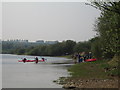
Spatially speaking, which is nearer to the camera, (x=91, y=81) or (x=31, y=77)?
(x=91, y=81)

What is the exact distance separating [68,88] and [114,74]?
8561 millimetres

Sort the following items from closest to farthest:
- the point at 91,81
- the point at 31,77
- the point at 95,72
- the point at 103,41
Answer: the point at 91,81, the point at 31,77, the point at 95,72, the point at 103,41

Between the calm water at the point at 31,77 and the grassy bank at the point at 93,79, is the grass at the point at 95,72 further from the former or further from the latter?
the calm water at the point at 31,77

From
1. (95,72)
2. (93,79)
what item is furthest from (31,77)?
(95,72)

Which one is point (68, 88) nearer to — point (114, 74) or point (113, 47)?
point (113, 47)

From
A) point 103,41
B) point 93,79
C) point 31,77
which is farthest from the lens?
point 103,41

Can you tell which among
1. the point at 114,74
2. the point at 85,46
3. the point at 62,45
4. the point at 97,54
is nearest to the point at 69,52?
the point at 62,45

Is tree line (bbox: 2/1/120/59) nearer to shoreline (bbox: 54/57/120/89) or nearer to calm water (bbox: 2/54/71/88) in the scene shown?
shoreline (bbox: 54/57/120/89)

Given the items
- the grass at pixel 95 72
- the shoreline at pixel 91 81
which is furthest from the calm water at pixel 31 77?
the grass at pixel 95 72

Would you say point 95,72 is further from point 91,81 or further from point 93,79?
point 91,81

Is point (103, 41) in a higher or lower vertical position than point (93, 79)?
higher

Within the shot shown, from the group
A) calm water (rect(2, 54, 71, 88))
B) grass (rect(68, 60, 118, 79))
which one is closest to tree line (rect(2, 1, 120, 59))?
grass (rect(68, 60, 118, 79))

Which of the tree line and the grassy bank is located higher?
the tree line

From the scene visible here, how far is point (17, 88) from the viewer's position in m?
17.4
